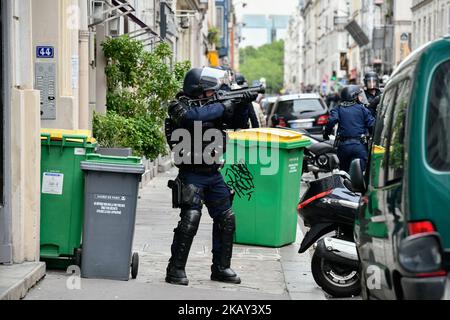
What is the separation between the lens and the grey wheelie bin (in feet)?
30.3

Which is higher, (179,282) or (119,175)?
(119,175)

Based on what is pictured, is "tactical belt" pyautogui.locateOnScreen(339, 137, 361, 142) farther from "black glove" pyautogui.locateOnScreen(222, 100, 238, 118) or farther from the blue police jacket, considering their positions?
"black glove" pyautogui.locateOnScreen(222, 100, 238, 118)

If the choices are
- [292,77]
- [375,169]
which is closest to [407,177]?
[375,169]

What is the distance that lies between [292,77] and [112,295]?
189 metres

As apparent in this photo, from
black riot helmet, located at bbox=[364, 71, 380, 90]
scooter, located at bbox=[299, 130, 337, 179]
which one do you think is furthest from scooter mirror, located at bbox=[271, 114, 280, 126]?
black riot helmet, located at bbox=[364, 71, 380, 90]

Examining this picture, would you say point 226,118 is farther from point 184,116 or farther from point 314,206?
point 314,206

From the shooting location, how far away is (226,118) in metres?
9.59

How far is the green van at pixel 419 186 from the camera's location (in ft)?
18.9

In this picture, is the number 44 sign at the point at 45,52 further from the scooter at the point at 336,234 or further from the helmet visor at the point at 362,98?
the helmet visor at the point at 362,98

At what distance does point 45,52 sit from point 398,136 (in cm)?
651

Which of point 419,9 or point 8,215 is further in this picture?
point 419,9

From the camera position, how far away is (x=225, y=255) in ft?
32.2

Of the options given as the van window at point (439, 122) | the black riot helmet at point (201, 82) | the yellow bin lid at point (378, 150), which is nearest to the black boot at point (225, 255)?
the black riot helmet at point (201, 82)

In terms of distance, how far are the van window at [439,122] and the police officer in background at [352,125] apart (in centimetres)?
916
